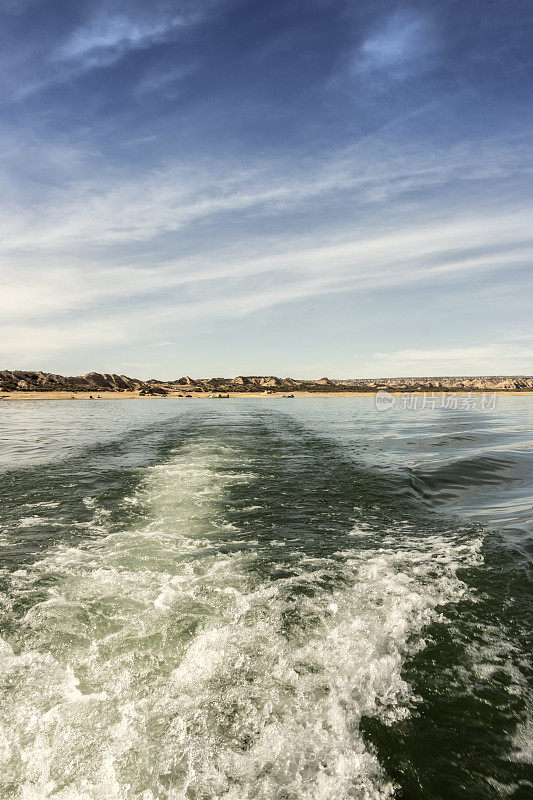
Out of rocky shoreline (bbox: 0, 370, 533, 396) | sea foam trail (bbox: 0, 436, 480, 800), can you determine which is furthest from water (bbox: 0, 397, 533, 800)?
rocky shoreline (bbox: 0, 370, 533, 396)

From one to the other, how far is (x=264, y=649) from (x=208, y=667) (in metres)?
0.52

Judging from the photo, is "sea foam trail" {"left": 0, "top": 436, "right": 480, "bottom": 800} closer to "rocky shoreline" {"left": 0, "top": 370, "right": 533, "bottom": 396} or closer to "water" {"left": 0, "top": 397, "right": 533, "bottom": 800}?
"water" {"left": 0, "top": 397, "right": 533, "bottom": 800}

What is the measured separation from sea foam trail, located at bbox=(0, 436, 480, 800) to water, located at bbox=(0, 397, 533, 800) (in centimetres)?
1

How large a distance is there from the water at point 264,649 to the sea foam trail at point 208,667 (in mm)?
15

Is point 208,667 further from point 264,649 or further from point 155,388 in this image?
point 155,388

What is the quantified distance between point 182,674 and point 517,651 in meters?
2.94

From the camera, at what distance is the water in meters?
2.39

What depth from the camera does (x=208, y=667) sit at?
3246 millimetres

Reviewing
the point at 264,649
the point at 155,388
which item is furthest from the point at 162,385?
the point at 264,649

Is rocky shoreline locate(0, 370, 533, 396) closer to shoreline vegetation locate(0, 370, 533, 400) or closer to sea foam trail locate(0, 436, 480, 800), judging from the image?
shoreline vegetation locate(0, 370, 533, 400)

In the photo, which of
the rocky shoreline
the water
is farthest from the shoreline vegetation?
the water

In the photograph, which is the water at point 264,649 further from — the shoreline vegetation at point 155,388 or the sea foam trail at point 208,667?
the shoreline vegetation at point 155,388

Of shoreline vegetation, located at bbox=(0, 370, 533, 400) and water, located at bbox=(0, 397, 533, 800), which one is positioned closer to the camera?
water, located at bbox=(0, 397, 533, 800)

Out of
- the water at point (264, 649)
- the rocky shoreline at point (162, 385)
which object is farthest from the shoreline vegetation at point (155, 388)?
the water at point (264, 649)
